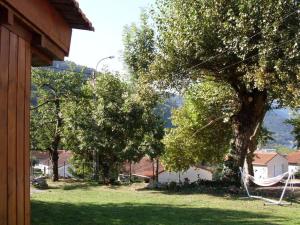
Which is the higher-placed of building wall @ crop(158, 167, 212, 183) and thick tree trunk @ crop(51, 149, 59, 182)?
thick tree trunk @ crop(51, 149, 59, 182)

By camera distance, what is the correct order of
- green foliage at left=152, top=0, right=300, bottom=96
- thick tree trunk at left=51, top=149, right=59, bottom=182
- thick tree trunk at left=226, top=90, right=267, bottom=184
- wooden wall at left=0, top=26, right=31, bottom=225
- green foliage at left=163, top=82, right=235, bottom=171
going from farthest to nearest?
thick tree trunk at left=51, top=149, right=59, bottom=182 → green foliage at left=163, top=82, right=235, bottom=171 → thick tree trunk at left=226, top=90, right=267, bottom=184 → green foliage at left=152, top=0, right=300, bottom=96 → wooden wall at left=0, top=26, right=31, bottom=225

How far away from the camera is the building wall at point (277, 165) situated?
8225 centimetres

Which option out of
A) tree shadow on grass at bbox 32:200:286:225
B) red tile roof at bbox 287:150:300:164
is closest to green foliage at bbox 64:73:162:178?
tree shadow on grass at bbox 32:200:286:225

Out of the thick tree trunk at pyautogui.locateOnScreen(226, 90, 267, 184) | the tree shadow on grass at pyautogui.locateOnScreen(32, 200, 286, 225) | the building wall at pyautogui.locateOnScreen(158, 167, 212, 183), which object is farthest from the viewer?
the building wall at pyautogui.locateOnScreen(158, 167, 212, 183)

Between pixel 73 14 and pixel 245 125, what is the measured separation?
17099mm

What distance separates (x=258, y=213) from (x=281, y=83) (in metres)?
6.60

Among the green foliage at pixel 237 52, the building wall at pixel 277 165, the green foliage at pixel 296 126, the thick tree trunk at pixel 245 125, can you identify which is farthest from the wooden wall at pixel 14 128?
the building wall at pixel 277 165

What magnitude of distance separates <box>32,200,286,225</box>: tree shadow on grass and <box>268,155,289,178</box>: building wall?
70259mm

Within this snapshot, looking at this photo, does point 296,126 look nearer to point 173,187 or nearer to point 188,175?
point 173,187

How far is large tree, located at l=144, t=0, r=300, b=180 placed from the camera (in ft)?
58.1

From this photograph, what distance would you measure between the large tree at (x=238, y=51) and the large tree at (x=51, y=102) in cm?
1113

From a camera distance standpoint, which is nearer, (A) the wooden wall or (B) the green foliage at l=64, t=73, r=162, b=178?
(A) the wooden wall

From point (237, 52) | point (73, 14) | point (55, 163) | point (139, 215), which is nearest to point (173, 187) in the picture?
point (237, 52)

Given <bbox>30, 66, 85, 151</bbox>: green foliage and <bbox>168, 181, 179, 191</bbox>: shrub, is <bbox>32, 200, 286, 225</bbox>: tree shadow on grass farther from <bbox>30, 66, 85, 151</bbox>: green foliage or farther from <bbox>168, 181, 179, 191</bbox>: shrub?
<bbox>30, 66, 85, 151</bbox>: green foliage
